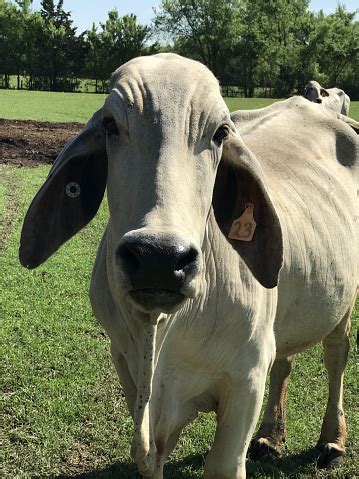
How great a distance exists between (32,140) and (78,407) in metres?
14.6

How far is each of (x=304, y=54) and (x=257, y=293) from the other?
60.3m

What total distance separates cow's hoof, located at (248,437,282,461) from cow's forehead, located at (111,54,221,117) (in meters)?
2.54

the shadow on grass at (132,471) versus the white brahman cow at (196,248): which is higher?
the white brahman cow at (196,248)

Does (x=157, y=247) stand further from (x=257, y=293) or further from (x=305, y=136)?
(x=305, y=136)

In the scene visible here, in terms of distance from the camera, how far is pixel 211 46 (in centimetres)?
6131

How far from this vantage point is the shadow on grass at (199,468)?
3.69 m

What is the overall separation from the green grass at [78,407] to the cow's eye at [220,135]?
91.8 inches

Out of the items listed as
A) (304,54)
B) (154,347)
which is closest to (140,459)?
(154,347)

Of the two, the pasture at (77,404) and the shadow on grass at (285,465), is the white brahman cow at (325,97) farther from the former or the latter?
the shadow on grass at (285,465)

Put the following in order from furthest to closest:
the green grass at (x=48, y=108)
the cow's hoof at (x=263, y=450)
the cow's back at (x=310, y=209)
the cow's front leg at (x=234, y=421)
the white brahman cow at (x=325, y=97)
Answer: the green grass at (x=48, y=108) < the white brahman cow at (x=325, y=97) < the cow's hoof at (x=263, y=450) < the cow's back at (x=310, y=209) < the cow's front leg at (x=234, y=421)

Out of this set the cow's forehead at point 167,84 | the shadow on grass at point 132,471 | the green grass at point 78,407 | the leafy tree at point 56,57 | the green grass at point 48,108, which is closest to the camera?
the cow's forehead at point 167,84

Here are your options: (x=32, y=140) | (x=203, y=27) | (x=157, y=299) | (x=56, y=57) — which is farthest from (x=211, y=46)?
(x=157, y=299)

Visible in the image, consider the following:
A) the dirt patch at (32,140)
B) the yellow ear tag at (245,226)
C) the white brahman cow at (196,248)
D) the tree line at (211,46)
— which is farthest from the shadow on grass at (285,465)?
the tree line at (211,46)

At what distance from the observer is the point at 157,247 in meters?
1.66
